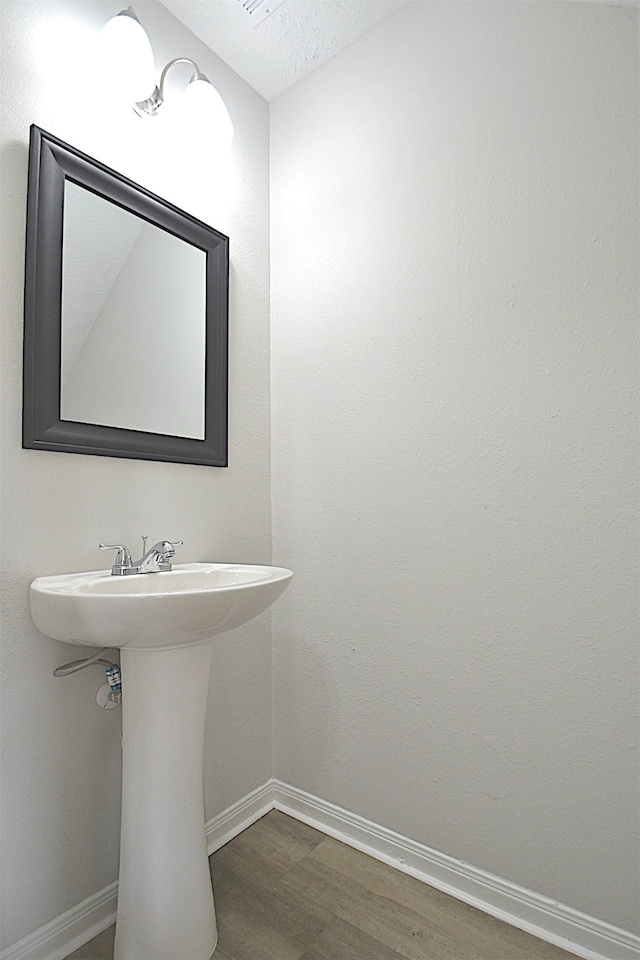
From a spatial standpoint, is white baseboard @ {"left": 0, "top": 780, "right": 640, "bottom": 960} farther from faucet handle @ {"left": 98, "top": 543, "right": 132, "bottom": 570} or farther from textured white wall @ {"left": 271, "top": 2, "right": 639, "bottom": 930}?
faucet handle @ {"left": 98, "top": 543, "right": 132, "bottom": 570}

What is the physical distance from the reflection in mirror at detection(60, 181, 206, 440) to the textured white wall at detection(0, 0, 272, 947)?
4.4 inches

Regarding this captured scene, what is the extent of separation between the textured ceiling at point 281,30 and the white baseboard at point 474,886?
7.66 ft

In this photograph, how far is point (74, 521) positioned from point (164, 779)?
60 cm

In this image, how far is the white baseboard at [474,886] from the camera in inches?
46.0

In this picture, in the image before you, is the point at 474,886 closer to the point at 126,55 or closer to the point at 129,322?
the point at 129,322

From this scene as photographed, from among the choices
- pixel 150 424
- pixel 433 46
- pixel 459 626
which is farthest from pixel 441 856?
pixel 433 46

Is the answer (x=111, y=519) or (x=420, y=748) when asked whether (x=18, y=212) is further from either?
(x=420, y=748)

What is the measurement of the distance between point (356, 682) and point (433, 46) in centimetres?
181

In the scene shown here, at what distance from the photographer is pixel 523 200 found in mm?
1317

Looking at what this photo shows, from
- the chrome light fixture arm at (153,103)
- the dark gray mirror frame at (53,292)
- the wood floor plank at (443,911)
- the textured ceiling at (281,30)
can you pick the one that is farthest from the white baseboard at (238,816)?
the textured ceiling at (281,30)

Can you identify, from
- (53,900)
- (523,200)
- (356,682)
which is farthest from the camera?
(356,682)

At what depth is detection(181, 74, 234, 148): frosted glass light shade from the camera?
1.47 metres

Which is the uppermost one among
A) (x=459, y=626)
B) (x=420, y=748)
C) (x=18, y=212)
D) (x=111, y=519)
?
(x=18, y=212)

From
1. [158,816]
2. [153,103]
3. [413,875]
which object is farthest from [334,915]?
[153,103]
